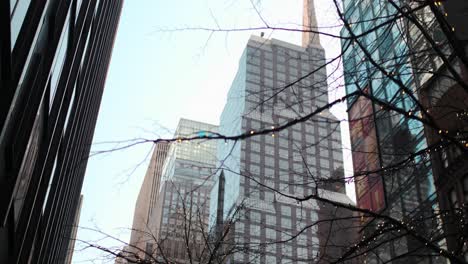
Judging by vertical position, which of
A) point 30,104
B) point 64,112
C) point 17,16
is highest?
point 64,112

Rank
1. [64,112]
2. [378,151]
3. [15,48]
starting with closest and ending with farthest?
[15,48], [378,151], [64,112]

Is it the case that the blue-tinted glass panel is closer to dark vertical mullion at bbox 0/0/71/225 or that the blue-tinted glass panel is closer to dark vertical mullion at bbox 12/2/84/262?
dark vertical mullion at bbox 0/0/71/225

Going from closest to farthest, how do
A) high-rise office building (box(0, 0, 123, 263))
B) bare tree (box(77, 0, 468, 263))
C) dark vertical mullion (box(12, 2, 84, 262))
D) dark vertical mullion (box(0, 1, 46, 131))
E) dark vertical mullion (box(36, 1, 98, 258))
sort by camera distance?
bare tree (box(77, 0, 468, 263)), dark vertical mullion (box(0, 1, 46, 131)), high-rise office building (box(0, 0, 123, 263)), dark vertical mullion (box(12, 2, 84, 262)), dark vertical mullion (box(36, 1, 98, 258))

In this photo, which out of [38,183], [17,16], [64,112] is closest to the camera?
[17,16]

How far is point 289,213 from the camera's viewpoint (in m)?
120

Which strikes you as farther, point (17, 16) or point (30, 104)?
point (30, 104)

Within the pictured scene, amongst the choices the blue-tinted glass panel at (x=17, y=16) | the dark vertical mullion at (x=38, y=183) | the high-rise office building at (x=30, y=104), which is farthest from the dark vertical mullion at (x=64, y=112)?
the blue-tinted glass panel at (x=17, y=16)

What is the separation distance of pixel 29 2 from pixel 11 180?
9.64 ft

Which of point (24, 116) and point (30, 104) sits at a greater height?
point (30, 104)

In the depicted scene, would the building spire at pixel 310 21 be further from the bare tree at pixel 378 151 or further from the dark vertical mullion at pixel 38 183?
the dark vertical mullion at pixel 38 183

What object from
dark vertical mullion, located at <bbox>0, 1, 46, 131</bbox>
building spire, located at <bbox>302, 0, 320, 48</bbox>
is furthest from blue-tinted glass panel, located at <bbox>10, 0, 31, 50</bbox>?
building spire, located at <bbox>302, 0, 320, 48</bbox>

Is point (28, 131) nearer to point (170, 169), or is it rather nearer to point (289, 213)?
point (289, 213)

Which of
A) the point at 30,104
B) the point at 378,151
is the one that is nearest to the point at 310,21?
the point at 378,151

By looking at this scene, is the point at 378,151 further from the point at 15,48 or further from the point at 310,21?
the point at 15,48
